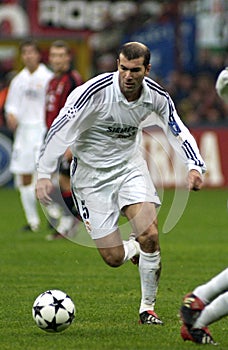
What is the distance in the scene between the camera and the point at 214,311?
20.8 ft

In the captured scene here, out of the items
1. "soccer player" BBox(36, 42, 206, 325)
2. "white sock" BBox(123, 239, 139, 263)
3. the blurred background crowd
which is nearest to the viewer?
"soccer player" BBox(36, 42, 206, 325)

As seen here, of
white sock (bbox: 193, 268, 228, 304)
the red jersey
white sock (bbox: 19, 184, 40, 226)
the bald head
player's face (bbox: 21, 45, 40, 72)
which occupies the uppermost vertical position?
the bald head

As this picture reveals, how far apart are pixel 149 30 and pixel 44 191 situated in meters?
19.1

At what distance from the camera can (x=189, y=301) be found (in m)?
6.45

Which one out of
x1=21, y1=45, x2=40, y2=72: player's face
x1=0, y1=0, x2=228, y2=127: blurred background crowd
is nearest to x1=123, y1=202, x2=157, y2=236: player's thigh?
x1=21, y1=45, x2=40, y2=72: player's face

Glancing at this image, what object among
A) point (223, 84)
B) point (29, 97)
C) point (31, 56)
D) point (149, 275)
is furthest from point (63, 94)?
point (223, 84)

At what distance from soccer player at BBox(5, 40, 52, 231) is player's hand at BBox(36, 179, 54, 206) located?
7208mm

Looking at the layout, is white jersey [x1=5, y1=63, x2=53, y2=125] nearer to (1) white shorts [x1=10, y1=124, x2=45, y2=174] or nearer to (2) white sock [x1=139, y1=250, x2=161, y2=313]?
(1) white shorts [x1=10, y1=124, x2=45, y2=174]

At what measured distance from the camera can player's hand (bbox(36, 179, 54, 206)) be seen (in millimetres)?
7278

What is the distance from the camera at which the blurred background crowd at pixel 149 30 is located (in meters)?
25.2

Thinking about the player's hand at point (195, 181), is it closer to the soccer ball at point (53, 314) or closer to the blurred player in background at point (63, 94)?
the soccer ball at point (53, 314)

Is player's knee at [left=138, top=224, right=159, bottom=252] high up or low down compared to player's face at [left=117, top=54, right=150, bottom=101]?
down

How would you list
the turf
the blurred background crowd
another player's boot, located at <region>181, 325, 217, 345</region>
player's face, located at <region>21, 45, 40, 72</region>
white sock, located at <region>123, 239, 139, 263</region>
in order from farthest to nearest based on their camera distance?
1. the blurred background crowd
2. player's face, located at <region>21, 45, 40, 72</region>
3. white sock, located at <region>123, 239, 139, 263</region>
4. the turf
5. another player's boot, located at <region>181, 325, 217, 345</region>

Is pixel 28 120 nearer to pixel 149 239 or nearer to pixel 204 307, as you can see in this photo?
pixel 149 239
